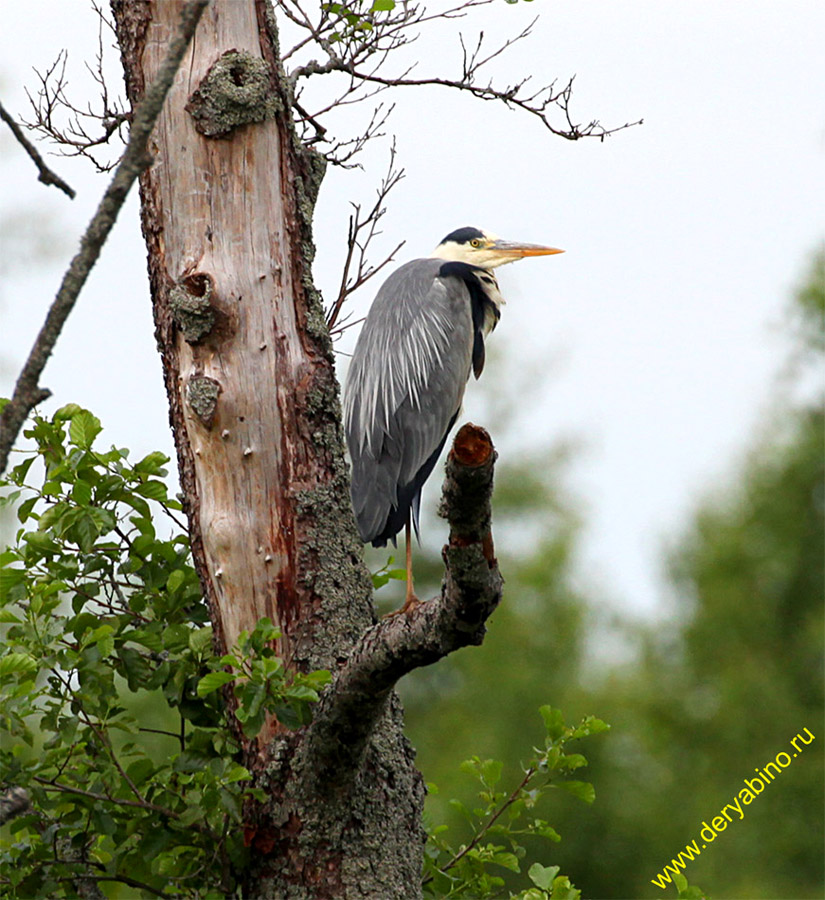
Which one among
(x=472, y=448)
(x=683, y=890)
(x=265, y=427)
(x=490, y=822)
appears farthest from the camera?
(x=490, y=822)

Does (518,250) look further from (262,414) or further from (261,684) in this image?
(261,684)

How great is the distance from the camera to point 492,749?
10008 mm

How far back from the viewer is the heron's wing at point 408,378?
3557 mm

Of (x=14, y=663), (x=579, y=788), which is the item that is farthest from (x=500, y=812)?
(x=14, y=663)

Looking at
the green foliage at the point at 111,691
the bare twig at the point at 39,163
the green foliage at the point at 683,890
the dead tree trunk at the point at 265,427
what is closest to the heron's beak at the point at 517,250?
the dead tree trunk at the point at 265,427

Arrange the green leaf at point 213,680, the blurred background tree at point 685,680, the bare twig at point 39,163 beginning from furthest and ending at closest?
the blurred background tree at point 685,680, the green leaf at point 213,680, the bare twig at point 39,163

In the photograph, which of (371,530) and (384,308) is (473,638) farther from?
(384,308)

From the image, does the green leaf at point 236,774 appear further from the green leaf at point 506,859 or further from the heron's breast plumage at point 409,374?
the heron's breast plumage at point 409,374

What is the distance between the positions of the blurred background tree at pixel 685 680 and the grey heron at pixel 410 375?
621 centimetres

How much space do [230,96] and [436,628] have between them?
50.5 inches

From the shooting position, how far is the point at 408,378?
3705mm

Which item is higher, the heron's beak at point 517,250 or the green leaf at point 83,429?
the heron's beak at point 517,250

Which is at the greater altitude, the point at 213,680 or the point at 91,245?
the point at 91,245

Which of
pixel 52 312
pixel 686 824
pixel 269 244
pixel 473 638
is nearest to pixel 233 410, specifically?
pixel 269 244
